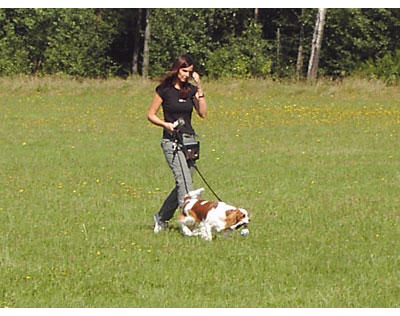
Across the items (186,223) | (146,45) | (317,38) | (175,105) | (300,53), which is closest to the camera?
(186,223)

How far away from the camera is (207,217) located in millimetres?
9812

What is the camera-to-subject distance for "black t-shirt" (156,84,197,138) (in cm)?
1031

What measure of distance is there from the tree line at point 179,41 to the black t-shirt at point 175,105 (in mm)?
35673

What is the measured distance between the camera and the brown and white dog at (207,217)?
9.78m

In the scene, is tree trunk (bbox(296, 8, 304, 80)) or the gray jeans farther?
tree trunk (bbox(296, 8, 304, 80))

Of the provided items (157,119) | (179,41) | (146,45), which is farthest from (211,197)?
(179,41)

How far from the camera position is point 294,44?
51.9m

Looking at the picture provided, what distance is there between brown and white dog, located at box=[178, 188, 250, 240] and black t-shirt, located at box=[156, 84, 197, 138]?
842 mm

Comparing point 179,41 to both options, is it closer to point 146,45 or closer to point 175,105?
point 146,45

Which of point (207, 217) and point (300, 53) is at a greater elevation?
point (207, 217)

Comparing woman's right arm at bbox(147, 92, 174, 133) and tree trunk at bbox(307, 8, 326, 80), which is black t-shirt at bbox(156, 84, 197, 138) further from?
tree trunk at bbox(307, 8, 326, 80)

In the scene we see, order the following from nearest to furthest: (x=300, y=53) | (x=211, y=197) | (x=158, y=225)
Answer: (x=158, y=225), (x=211, y=197), (x=300, y=53)

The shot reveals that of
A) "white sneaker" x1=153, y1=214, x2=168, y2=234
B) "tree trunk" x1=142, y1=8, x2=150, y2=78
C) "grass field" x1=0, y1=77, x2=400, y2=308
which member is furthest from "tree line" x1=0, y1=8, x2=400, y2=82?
"white sneaker" x1=153, y1=214, x2=168, y2=234

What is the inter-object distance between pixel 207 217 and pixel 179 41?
3955 centimetres
